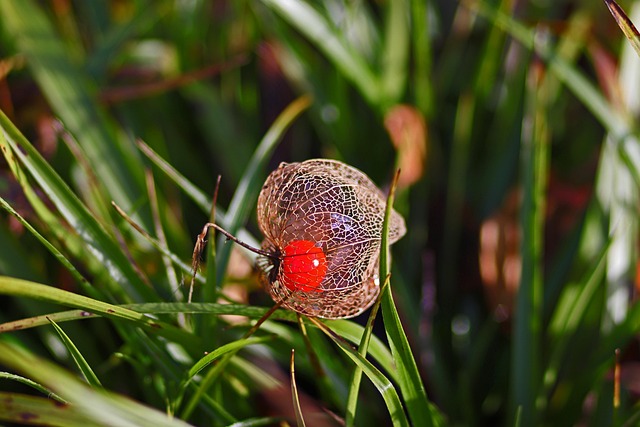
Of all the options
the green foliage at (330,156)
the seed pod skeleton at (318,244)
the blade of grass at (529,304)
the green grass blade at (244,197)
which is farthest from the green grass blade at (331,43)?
the seed pod skeleton at (318,244)

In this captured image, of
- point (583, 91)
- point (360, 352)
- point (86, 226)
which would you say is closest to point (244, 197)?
point (86, 226)

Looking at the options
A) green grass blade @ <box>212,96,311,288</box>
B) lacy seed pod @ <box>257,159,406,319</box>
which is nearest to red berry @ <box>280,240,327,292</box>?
lacy seed pod @ <box>257,159,406,319</box>

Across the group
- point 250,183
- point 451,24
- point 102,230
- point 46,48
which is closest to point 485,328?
point 250,183

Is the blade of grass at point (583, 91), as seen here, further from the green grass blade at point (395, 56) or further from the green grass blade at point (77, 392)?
the green grass blade at point (77, 392)

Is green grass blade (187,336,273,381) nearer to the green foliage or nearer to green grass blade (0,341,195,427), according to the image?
the green foliage

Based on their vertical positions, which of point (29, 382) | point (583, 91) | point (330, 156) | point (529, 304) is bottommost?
point (29, 382)

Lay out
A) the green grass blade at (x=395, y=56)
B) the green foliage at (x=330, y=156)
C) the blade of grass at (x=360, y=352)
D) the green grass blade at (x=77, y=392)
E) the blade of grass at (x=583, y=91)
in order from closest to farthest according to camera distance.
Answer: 1. the green grass blade at (x=77, y=392)
2. the blade of grass at (x=360, y=352)
3. the green foliage at (x=330, y=156)
4. the blade of grass at (x=583, y=91)
5. the green grass blade at (x=395, y=56)

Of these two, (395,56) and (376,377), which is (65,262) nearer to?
(376,377)
